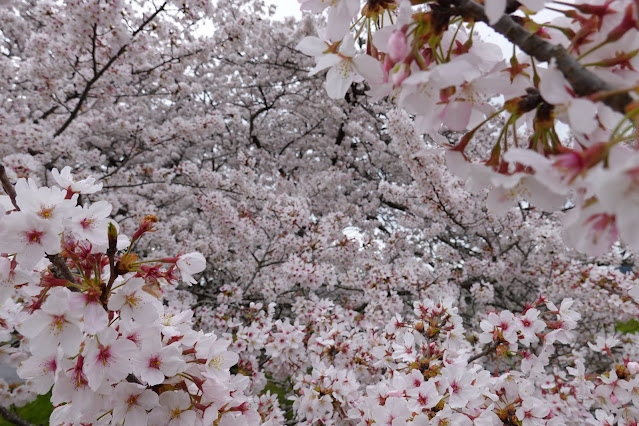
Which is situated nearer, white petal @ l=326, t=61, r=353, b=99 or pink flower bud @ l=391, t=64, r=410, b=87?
pink flower bud @ l=391, t=64, r=410, b=87

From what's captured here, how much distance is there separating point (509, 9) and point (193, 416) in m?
1.39

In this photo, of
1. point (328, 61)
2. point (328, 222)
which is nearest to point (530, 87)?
point (328, 61)

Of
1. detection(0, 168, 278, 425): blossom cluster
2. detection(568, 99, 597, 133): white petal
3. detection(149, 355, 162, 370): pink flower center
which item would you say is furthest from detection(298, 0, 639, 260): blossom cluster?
detection(149, 355, 162, 370): pink flower center

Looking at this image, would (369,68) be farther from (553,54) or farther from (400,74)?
(553,54)

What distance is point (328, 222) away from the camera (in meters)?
5.77

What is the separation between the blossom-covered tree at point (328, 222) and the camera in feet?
2.30

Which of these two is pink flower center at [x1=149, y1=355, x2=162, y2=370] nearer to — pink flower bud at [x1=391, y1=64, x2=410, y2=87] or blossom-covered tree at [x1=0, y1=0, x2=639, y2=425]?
blossom-covered tree at [x1=0, y1=0, x2=639, y2=425]

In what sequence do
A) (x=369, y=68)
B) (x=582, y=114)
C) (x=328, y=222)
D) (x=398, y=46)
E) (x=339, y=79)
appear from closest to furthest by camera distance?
(x=582, y=114), (x=398, y=46), (x=369, y=68), (x=339, y=79), (x=328, y=222)

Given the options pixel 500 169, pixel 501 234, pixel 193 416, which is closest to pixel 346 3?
pixel 500 169

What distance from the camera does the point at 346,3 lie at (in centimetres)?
85

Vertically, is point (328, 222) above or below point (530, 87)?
below

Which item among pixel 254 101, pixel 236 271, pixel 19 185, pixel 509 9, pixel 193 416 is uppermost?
pixel 509 9

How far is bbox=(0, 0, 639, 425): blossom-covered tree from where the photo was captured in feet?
2.30

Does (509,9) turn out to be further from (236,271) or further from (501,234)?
(501,234)
